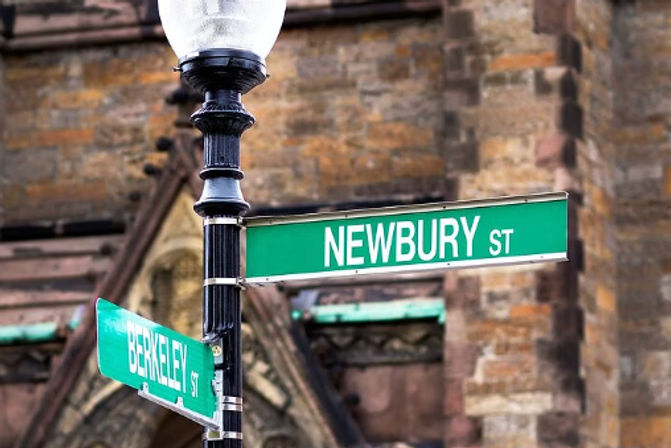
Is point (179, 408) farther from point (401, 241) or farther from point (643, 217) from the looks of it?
point (643, 217)

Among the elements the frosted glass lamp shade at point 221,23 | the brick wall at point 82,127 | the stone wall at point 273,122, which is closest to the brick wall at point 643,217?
the stone wall at point 273,122

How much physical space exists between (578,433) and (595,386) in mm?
630

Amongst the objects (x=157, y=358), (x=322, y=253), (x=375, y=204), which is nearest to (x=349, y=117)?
(x=375, y=204)


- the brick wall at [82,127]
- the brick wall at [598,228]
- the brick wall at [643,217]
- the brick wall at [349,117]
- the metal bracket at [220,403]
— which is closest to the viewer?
the metal bracket at [220,403]

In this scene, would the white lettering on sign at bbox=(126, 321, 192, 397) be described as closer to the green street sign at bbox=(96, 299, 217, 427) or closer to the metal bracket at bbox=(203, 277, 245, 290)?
the green street sign at bbox=(96, 299, 217, 427)

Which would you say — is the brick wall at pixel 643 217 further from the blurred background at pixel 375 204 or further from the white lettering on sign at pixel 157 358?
the white lettering on sign at pixel 157 358

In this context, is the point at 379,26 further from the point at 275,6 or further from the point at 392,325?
the point at 275,6

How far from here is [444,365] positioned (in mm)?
16422

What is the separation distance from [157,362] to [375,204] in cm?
995

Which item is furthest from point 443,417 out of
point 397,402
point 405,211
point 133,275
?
point 405,211

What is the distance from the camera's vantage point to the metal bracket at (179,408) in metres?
7.45

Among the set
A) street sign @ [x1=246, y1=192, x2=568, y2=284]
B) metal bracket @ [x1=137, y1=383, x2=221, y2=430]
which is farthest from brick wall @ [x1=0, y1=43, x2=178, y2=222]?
metal bracket @ [x1=137, y1=383, x2=221, y2=430]

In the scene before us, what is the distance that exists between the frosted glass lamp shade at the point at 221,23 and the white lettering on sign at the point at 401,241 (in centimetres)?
76

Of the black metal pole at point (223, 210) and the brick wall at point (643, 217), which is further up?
the brick wall at point (643, 217)
